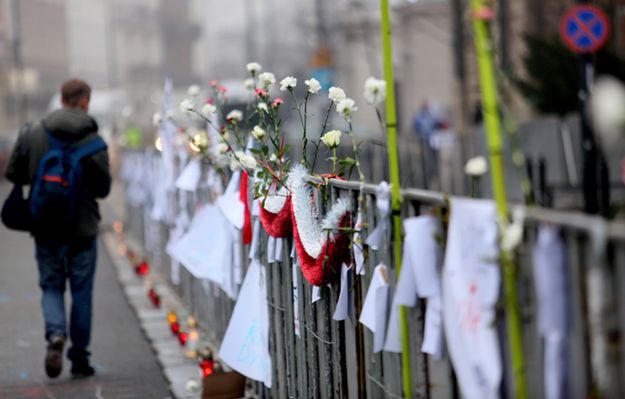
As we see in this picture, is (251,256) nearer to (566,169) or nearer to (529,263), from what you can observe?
(529,263)

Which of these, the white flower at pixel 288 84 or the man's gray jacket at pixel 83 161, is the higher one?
the white flower at pixel 288 84

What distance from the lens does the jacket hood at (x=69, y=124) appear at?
848 centimetres

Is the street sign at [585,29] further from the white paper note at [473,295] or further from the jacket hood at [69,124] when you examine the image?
the white paper note at [473,295]

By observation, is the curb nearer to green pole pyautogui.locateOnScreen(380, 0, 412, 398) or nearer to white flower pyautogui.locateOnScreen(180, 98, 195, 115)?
white flower pyautogui.locateOnScreen(180, 98, 195, 115)

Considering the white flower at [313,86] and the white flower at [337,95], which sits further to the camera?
the white flower at [313,86]

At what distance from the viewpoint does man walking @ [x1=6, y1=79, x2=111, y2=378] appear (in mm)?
8492

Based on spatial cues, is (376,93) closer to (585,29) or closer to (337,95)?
(337,95)

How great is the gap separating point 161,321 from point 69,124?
3.06 metres

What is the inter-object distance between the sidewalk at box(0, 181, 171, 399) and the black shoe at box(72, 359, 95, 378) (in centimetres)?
5

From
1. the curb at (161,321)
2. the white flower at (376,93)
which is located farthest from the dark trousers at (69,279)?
the white flower at (376,93)

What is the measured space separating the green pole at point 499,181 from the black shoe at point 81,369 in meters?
5.34

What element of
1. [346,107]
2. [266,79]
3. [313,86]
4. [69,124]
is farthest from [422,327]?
[69,124]

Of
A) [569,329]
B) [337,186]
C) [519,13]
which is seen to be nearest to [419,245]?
[569,329]

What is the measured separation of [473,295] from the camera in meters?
3.84
